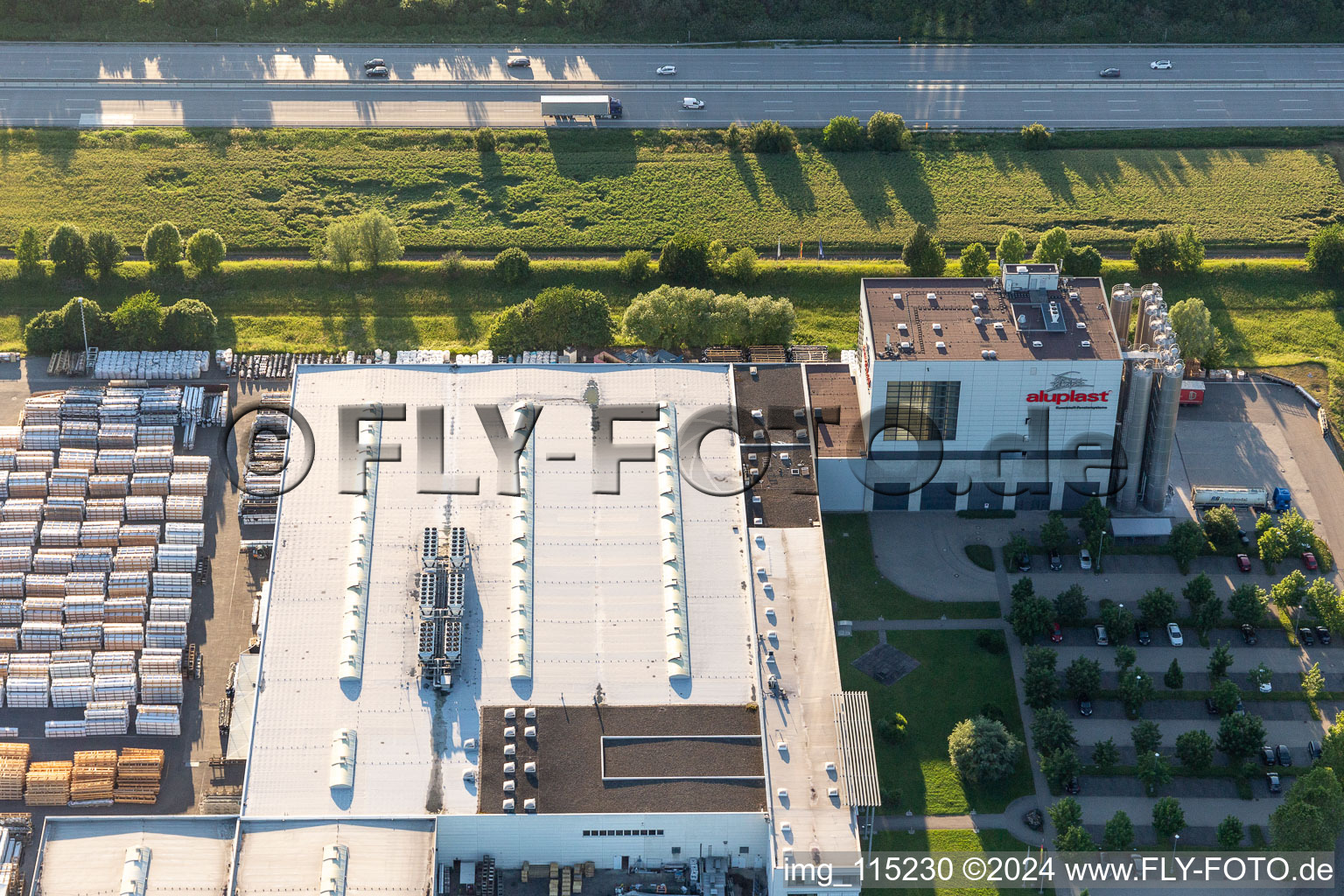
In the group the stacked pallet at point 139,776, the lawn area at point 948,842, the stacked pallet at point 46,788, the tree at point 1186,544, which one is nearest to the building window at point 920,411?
the tree at point 1186,544

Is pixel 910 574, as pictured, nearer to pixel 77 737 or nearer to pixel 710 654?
pixel 710 654

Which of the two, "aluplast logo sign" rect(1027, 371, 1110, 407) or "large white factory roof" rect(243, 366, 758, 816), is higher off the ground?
"aluplast logo sign" rect(1027, 371, 1110, 407)

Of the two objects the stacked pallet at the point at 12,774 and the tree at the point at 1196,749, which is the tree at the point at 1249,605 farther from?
the stacked pallet at the point at 12,774

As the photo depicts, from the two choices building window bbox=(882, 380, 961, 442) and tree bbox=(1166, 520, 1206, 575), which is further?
building window bbox=(882, 380, 961, 442)

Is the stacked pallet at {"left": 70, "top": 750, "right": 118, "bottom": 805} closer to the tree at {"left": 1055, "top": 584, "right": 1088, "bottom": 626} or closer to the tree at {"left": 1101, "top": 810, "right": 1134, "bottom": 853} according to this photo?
the tree at {"left": 1101, "top": 810, "right": 1134, "bottom": 853}

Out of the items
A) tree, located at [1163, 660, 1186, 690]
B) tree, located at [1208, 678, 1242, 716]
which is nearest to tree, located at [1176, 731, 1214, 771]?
tree, located at [1208, 678, 1242, 716]
